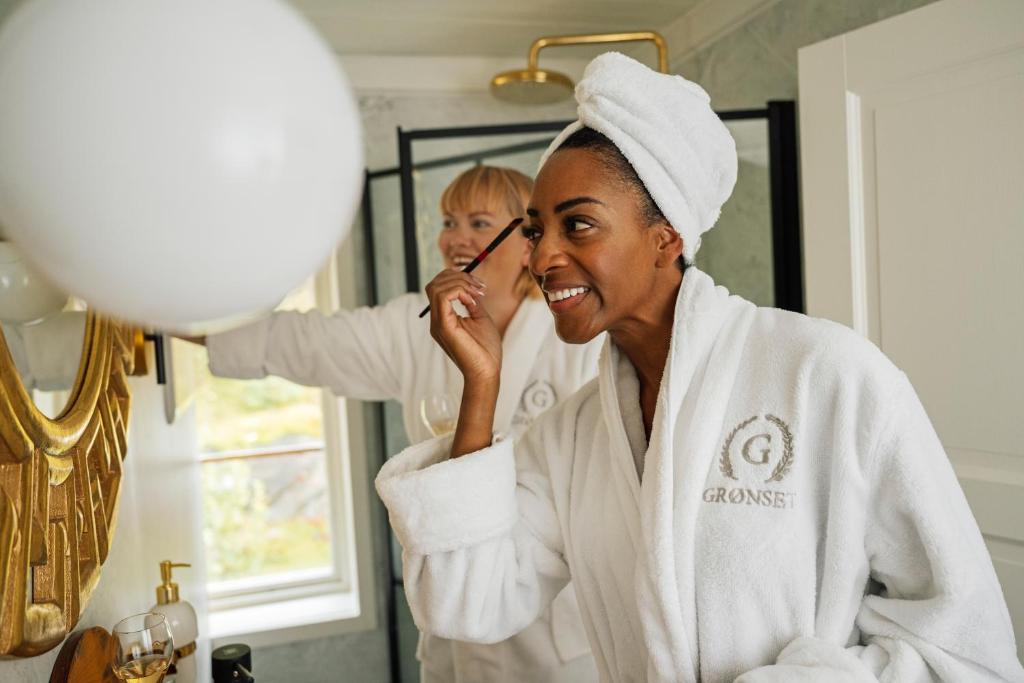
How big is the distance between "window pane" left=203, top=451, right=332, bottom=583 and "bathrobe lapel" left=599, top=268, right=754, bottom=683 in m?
2.13

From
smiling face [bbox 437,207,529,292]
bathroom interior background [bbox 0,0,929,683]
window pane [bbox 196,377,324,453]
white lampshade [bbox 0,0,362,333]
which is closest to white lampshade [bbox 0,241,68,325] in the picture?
white lampshade [bbox 0,0,362,333]

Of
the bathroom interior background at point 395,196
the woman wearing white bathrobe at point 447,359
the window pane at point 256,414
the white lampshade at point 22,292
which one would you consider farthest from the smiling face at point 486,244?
the window pane at point 256,414

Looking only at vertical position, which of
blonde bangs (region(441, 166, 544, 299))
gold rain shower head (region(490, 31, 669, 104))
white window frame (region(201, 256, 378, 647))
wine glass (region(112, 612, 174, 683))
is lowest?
white window frame (region(201, 256, 378, 647))

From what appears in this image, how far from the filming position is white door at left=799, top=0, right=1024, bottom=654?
1434 millimetres

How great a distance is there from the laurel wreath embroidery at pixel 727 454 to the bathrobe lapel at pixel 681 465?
13mm

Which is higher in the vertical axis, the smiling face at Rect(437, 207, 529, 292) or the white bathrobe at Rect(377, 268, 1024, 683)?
the smiling face at Rect(437, 207, 529, 292)

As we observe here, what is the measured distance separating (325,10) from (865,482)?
1.99m

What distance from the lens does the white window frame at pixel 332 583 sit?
8.79 feet

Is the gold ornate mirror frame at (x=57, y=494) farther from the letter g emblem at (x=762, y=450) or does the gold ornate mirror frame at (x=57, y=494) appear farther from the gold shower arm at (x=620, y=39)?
the gold shower arm at (x=620, y=39)

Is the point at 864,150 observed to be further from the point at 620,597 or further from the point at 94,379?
the point at 94,379

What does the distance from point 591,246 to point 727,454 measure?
0.29 meters

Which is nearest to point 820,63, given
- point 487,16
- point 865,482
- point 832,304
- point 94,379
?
point 832,304

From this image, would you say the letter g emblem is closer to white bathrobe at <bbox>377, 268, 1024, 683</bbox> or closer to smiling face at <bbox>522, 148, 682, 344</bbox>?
white bathrobe at <bbox>377, 268, 1024, 683</bbox>

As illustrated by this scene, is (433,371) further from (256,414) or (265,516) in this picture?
(265,516)
